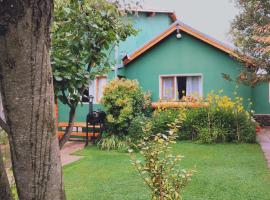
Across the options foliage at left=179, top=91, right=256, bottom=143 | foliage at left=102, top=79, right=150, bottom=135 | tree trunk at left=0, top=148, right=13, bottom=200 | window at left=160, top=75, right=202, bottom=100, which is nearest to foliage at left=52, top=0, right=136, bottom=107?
tree trunk at left=0, top=148, right=13, bottom=200

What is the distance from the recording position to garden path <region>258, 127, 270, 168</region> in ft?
30.3

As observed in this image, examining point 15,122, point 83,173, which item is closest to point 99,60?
point 15,122

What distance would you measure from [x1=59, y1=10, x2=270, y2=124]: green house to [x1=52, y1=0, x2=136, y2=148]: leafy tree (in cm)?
1073

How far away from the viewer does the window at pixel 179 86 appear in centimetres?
1441

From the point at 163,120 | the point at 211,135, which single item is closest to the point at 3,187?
the point at 211,135

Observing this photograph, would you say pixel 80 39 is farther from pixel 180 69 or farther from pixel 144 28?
pixel 144 28

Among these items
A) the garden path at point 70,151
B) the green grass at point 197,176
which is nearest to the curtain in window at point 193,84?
the green grass at point 197,176

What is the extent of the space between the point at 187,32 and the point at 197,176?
8537 mm

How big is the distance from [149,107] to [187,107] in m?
1.69

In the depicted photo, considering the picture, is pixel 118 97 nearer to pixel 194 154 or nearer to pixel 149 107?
pixel 149 107

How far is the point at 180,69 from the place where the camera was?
569 inches

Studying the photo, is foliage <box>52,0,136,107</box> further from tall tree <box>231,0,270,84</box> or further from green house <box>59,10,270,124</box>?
green house <box>59,10,270,124</box>

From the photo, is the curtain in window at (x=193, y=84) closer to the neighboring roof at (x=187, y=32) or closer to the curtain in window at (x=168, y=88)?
the curtain in window at (x=168, y=88)

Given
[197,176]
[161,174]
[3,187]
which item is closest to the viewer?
[3,187]
